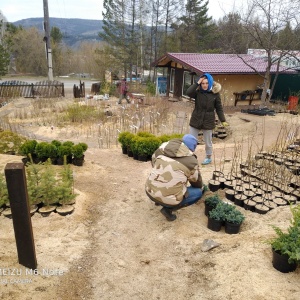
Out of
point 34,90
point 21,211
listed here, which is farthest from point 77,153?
point 34,90

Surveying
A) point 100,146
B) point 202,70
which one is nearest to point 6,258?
point 100,146

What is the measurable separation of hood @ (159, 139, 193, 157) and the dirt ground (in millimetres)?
896

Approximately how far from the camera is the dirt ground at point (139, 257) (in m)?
2.56

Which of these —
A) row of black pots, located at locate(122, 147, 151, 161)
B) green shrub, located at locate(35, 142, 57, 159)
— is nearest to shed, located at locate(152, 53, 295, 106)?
row of black pots, located at locate(122, 147, 151, 161)

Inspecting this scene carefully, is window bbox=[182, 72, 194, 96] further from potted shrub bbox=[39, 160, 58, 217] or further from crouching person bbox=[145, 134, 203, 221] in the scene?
potted shrub bbox=[39, 160, 58, 217]

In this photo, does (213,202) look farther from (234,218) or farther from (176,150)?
(176,150)

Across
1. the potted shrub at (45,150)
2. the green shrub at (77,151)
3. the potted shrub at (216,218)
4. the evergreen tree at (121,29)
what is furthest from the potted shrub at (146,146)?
the evergreen tree at (121,29)

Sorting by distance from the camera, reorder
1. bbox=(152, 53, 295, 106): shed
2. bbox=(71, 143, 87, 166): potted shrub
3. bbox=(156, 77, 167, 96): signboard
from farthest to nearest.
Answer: bbox=(156, 77, 167, 96): signboard
bbox=(152, 53, 295, 106): shed
bbox=(71, 143, 87, 166): potted shrub

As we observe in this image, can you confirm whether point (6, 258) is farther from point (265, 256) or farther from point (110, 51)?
point (110, 51)

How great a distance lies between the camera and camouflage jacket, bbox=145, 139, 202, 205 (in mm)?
3363

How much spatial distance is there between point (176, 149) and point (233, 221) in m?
1.03

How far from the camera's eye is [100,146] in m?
7.53

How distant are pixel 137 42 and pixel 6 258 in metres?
25.0

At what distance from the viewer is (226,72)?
1307 cm
